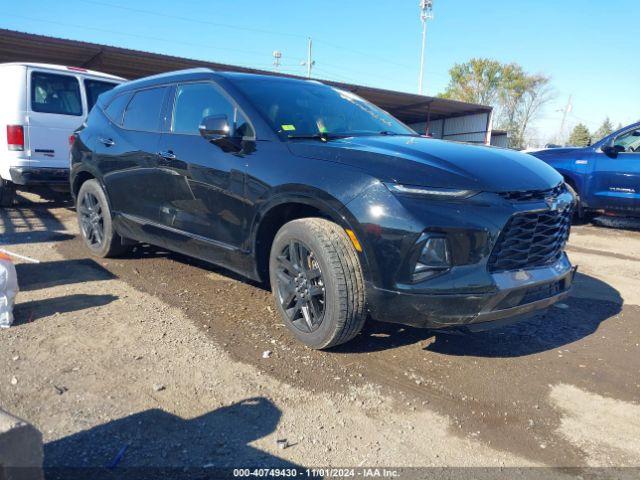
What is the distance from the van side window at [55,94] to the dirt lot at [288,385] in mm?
3969

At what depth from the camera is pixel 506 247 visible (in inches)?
111

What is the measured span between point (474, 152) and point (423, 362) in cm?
141

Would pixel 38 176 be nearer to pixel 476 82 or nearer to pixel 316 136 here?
pixel 316 136

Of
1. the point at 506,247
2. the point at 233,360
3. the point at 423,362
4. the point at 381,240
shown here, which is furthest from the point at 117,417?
the point at 506,247

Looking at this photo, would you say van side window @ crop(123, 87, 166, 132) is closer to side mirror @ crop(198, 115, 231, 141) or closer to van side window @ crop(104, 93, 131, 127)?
van side window @ crop(104, 93, 131, 127)

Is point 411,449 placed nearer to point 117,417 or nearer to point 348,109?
point 117,417

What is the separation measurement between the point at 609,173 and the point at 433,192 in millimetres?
6885

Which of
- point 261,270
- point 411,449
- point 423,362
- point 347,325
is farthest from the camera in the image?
point 261,270

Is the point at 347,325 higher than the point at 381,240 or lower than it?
lower

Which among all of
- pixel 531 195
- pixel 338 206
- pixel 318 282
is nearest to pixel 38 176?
pixel 318 282

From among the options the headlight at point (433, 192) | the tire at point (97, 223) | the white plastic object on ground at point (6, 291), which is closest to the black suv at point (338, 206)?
the headlight at point (433, 192)

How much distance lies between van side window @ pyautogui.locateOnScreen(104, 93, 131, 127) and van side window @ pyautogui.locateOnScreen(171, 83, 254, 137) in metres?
0.93

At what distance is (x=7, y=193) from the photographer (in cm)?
780

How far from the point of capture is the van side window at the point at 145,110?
4453mm
